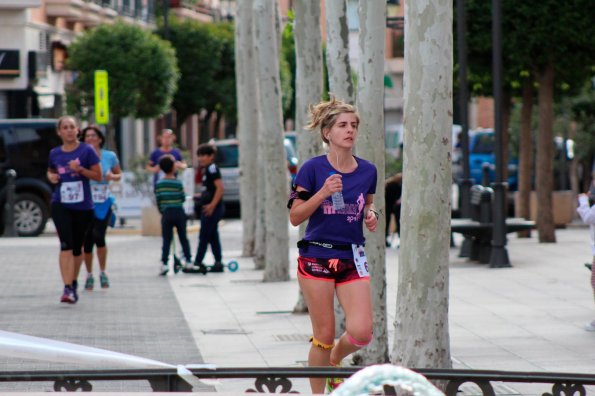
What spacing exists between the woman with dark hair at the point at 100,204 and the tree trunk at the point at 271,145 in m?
1.85

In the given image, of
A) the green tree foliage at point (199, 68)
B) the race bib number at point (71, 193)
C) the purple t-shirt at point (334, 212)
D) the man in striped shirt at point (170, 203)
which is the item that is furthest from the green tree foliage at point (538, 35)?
the green tree foliage at point (199, 68)

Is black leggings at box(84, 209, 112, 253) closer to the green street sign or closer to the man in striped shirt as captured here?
the man in striped shirt

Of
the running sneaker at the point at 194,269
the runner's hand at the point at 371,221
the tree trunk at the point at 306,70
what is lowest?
the running sneaker at the point at 194,269

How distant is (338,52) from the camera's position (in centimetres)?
1136

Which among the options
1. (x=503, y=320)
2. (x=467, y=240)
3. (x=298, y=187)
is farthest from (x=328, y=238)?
(x=467, y=240)

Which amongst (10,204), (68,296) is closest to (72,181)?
(68,296)

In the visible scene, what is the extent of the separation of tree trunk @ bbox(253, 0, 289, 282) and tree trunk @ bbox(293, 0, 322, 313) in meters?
2.94

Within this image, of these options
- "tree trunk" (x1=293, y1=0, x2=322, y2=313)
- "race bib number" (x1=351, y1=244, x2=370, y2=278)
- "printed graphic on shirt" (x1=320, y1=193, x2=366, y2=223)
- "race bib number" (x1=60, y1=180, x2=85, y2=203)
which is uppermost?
"tree trunk" (x1=293, y1=0, x2=322, y2=313)

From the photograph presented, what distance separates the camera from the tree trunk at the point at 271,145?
668 inches

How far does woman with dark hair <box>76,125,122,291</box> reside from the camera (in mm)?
15695

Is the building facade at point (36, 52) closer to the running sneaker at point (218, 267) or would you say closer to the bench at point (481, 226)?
the bench at point (481, 226)

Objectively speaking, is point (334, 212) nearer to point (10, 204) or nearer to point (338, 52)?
point (338, 52)

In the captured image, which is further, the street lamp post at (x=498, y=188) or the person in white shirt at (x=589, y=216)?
the street lamp post at (x=498, y=188)

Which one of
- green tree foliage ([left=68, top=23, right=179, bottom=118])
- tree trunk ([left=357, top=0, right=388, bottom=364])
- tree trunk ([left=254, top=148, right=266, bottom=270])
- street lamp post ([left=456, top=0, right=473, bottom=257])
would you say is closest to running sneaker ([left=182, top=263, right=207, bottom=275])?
tree trunk ([left=254, top=148, right=266, bottom=270])
